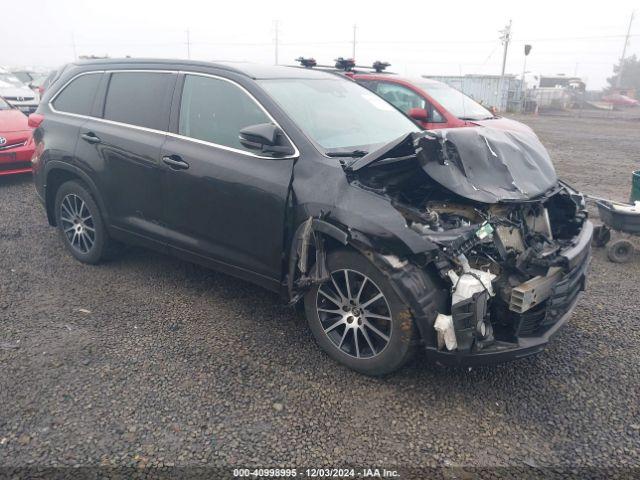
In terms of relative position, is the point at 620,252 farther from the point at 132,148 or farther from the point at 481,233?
the point at 132,148

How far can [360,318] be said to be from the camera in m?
3.15

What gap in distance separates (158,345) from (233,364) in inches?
23.8

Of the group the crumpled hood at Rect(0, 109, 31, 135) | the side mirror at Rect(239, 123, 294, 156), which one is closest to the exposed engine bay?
the side mirror at Rect(239, 123, 294, 156)

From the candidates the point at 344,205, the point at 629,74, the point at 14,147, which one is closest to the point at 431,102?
the point at 344,205

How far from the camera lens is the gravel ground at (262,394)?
2.59 m

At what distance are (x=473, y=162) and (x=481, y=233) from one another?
0.53m

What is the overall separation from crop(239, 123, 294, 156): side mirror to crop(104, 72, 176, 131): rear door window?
3.37 ft

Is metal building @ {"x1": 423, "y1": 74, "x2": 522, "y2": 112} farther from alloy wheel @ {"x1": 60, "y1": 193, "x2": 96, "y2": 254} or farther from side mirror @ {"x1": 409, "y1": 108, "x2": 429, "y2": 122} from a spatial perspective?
alloy wheel @ {"x1": 60, "y1": 193, "x2": 96, "y2": 254}

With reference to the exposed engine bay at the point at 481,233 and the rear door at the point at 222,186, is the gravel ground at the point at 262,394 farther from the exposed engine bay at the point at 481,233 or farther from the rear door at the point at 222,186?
the rear door at the point at 222,186

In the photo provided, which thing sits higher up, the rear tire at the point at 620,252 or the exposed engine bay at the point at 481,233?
the exposed engine bay at the point at 481,233

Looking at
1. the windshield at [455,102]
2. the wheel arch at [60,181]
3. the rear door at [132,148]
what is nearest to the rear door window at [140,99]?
the rear door at [132,148]

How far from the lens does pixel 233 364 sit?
333 cm

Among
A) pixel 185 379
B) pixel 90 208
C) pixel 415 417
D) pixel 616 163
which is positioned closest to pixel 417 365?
pixel 415 417

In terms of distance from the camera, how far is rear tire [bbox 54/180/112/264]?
4.65 meters
